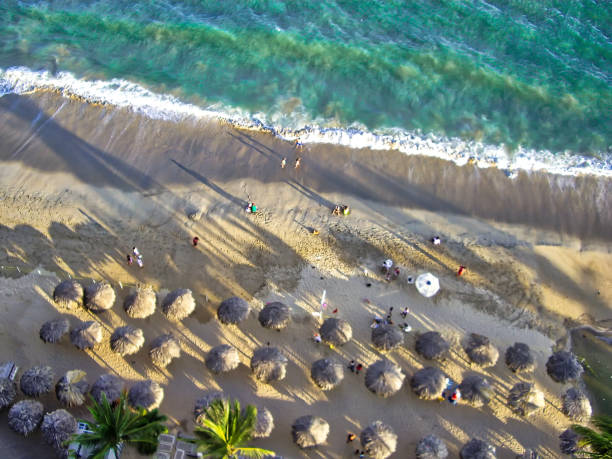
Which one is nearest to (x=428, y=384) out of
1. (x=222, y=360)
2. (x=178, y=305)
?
(x=222, y=360)

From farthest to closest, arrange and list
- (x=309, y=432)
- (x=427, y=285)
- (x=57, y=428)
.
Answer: (x=427, y=285) → (x=309, y=432) → (x=57, y=428)

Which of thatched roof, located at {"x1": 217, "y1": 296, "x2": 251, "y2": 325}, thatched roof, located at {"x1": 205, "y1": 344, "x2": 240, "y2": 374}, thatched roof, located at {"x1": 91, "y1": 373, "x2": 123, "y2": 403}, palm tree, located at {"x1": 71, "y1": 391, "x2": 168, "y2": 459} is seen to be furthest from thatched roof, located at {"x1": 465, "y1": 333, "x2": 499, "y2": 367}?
thatched roof, located at {"x1": 91, "y1": 373, "x2": 123, "y2": 403}

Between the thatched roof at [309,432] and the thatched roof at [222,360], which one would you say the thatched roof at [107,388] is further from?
the thatched roof at [309,432]

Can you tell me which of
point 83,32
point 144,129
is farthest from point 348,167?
Result: point 83,32

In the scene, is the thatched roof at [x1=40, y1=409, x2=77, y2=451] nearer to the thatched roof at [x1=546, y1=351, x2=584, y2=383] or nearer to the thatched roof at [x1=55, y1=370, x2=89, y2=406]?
the thatched roof at [x1=55, y1=370, x2=89, y2=406]

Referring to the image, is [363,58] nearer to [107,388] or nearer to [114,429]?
[107,388]

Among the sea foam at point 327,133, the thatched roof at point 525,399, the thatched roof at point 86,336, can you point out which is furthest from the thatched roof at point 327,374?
the sea foam at point 327,133
